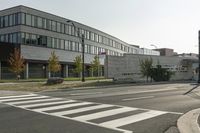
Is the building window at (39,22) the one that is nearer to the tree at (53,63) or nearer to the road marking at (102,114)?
the tree at (53,63)

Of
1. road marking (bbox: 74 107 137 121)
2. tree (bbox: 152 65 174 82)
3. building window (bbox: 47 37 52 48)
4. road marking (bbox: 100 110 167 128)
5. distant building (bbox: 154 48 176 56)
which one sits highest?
distant building (bbox: 154 48 176 56)

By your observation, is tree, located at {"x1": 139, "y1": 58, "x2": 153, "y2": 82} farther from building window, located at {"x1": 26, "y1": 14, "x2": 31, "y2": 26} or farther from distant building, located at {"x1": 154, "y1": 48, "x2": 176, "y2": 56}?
distant building, located at {"x1": 154, "y1": 48, "x2": 176, "y2": 56}

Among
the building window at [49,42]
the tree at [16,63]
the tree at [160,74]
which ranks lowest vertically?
the tree at [160,74]

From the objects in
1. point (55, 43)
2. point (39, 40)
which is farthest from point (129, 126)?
point (55, 43)

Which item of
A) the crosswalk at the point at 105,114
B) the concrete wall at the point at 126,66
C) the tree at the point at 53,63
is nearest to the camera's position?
the crosswalk at the point at 105,114

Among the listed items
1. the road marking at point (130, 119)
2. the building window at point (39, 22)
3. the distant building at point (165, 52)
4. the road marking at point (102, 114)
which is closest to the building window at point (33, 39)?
the building window at point (39, 22)

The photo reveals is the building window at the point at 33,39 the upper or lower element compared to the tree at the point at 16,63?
upper

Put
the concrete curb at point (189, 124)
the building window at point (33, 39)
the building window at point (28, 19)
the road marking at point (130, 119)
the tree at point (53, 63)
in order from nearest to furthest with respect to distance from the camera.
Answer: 1. the concrete curb at point (189, 124)
2. the road marking at point (130, 119)
3. the tree at point (53, 63)
4. the building window at point (28, 19)
5. the building window at point (33, 39)

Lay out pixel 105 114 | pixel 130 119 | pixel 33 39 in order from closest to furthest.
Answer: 1. pixel 130 119
2. pixel 105 114
3. pixel 33 39

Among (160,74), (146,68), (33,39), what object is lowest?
(160,74)

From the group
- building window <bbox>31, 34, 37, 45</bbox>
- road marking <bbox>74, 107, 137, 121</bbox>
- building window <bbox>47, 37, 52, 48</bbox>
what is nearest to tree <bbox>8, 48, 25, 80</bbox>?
building window <bbox>31, 34, 37, 45</bbox>

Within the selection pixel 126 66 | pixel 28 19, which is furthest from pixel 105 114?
pixel 28 19

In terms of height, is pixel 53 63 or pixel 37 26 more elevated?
pixel 37 26

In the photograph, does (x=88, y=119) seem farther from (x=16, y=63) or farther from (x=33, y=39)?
(x=33, y=39)
